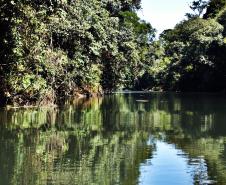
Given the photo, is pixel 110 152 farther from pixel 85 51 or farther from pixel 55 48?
pixel 85 51

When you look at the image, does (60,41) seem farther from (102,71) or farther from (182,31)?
(182,31)

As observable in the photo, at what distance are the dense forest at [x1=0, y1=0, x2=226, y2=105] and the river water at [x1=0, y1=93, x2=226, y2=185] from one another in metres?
3.73

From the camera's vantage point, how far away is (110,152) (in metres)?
10.6

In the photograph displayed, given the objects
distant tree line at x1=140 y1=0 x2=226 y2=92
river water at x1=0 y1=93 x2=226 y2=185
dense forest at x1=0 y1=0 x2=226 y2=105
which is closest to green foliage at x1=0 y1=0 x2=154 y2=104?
dense forest at x1=0 y1=0 x2=226 y2=105

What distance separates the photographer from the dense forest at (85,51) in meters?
18.8

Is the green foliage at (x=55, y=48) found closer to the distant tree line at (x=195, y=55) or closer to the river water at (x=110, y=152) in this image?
the river water at (x=110, y=152)

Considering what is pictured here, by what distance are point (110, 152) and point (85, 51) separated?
21.9 m

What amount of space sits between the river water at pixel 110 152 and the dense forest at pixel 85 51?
3730 mm

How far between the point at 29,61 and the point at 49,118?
4.29 meters

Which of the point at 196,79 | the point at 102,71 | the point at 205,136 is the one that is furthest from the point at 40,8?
the point at 196,79

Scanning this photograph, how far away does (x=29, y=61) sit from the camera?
2158 centimetres

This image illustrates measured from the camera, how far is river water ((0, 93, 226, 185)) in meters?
8.06

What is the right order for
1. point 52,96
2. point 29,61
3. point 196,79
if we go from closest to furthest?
point 29,61, point 52,96, point 196,79

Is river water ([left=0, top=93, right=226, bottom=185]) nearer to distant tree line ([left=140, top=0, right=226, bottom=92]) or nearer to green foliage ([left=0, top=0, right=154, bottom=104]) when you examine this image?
green foliage ([left=0, top=0, right=154, bottom=104])
